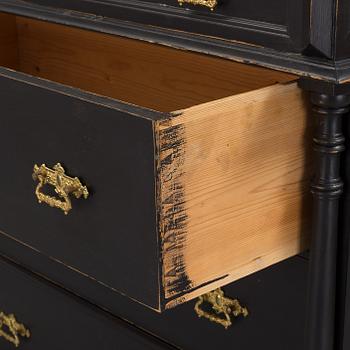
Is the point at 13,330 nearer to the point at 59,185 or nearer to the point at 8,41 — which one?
the point at 8,41

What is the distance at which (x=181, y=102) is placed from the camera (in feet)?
4.57

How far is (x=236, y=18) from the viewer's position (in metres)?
1.00

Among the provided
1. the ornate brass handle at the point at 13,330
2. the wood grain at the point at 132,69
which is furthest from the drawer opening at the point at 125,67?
the ornate brass handle at the point at 13,330

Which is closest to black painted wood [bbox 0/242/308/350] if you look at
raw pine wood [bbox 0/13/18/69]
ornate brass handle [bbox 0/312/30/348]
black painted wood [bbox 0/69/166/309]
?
black painted wood [bbox 0/69/166/309]

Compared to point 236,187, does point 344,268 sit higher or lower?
lower

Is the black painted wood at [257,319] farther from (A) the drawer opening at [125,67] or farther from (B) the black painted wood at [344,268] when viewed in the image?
(A) the drawer opening at [125,67]

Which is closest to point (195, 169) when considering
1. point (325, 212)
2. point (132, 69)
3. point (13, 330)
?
point (325, 212)

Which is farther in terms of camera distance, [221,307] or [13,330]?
[13,330]

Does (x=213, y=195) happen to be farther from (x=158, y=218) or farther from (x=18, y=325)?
(x=18, y=325)

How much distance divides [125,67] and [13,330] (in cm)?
55

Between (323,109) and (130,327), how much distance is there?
1.85 feet

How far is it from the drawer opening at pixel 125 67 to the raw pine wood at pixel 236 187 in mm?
213

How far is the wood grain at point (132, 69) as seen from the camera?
4.32 feet

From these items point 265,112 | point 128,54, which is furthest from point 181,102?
point 265,112
